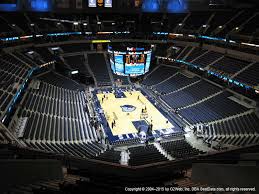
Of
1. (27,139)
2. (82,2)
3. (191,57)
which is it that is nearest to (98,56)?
(82,2)

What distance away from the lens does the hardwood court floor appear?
27.5 m

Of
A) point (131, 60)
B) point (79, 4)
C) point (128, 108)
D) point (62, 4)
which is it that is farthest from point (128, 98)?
point (62, 4)

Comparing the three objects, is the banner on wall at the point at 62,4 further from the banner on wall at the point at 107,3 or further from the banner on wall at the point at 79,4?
the banner on wall at the point at 107,3

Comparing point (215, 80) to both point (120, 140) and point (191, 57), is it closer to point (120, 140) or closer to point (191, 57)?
point (191, 57)

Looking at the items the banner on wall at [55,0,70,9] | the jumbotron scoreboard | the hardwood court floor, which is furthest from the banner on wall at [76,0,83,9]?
the jumbotron scoreboard

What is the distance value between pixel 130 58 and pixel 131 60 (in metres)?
0.28

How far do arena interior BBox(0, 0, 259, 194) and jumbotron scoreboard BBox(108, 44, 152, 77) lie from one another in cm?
13

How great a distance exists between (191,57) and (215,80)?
7.08 meters

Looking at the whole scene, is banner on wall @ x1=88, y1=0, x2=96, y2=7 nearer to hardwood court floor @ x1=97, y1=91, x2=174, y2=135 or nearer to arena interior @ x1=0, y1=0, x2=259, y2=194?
arena interior @ x1=0, y1=0, x2=259, y2=194

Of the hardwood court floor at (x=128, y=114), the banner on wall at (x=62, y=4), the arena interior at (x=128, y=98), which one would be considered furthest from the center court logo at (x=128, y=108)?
the banner on wall at (x=62, y=4)

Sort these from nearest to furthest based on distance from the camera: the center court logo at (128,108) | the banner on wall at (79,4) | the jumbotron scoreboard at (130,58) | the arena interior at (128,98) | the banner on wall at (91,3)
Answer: the arena interior at (128,98) → the jumbotron scoreboard at (130,58) → the center court logo at (128,108) → the banner on wall at (91,3) → the banner on wall at (79,4)

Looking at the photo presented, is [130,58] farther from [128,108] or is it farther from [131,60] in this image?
[128,108]

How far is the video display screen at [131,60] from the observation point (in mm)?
28375

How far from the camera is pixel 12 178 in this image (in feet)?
26.9
